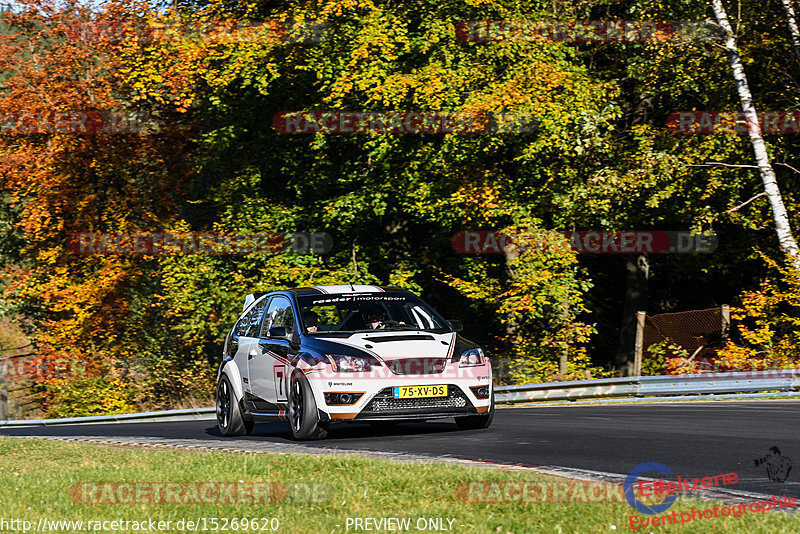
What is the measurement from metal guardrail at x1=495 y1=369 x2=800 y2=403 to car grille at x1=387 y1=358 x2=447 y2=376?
9308mm

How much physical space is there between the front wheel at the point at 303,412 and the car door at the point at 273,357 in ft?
1.04

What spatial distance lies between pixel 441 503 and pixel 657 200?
19.6 metres

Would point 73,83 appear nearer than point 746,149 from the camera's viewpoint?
A: No

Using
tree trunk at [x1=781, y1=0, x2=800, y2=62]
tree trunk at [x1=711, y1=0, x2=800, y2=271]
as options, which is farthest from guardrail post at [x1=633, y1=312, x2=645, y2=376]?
tree trunk at [x1=781, y1=0, x2=800, y2=62]

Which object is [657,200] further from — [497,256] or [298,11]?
[298,11]

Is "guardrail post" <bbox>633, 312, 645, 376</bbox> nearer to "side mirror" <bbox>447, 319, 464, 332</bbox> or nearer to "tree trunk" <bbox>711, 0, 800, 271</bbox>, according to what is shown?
"tree trunk" <bbox>711, 0, 800, 271</bbox>

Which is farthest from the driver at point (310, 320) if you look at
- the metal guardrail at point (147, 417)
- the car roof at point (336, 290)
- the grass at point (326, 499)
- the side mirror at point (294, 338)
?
the metal guardrail at point (147, 417)

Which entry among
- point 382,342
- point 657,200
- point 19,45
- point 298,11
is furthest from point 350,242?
point 382,342

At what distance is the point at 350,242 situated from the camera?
31906 mm

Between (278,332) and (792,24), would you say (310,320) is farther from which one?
(792,24)

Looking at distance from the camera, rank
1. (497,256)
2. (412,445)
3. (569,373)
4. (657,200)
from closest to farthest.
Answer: (412,445) → (657,200) → (569,373) → (497,256)

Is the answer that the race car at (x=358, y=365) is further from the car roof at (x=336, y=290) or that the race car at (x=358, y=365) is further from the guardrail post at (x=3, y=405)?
the guardrail post at (x=3, y=405)

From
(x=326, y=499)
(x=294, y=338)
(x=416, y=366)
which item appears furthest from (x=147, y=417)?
(x=326, y=499)

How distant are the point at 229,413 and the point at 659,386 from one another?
9571mm
